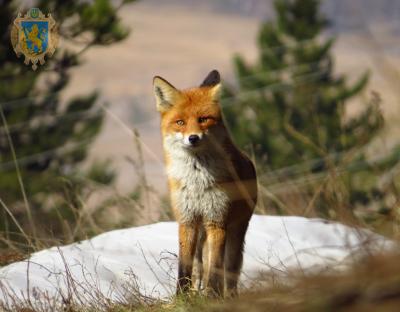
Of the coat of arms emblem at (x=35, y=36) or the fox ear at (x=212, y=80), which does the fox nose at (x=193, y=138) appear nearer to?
the fox ear at (x=212, y=80)

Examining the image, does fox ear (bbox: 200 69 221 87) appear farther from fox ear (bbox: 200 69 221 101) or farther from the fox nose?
the fox nose

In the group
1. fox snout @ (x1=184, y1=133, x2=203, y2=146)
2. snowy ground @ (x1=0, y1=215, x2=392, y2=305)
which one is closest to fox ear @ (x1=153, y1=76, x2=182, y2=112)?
fox snout @ (x1=184, y1=133, x2=203, y2=146)

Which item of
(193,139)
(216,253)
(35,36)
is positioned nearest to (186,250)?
(216,253)

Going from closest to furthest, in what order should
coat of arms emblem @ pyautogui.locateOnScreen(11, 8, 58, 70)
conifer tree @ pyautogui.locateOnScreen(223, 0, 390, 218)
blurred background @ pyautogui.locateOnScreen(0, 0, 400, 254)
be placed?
blurred background @ pyautogui.locateOnScreen(0, 0, 400, 254)
coat of arms emblem @ pyautogui.locateOnScreen(11, 8, 58, 70)
conifer tree @ pyautogui.locateOnScreen(223, 0, 390, 218)

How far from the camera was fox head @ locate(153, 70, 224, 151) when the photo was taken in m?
4.75

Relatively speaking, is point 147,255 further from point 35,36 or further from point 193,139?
point 35,36

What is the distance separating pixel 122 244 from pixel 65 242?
34.4 inches

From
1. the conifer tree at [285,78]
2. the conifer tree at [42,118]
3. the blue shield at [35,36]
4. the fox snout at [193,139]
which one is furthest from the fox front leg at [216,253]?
the conifer tree at [285,78]

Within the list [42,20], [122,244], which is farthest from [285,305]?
[42,20]

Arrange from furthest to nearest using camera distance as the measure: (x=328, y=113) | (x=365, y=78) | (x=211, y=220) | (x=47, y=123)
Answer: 1. (x=365, y=78)
2. (x=328, y=113)
3. (x=47, y=123)
4. (x=211, y=220)

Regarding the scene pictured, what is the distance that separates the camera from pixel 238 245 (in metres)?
4.98

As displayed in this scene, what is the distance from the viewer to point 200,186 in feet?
15.7

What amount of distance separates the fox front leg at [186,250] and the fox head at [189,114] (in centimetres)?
48

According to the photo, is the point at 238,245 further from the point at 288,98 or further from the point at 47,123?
the point at 288,98
